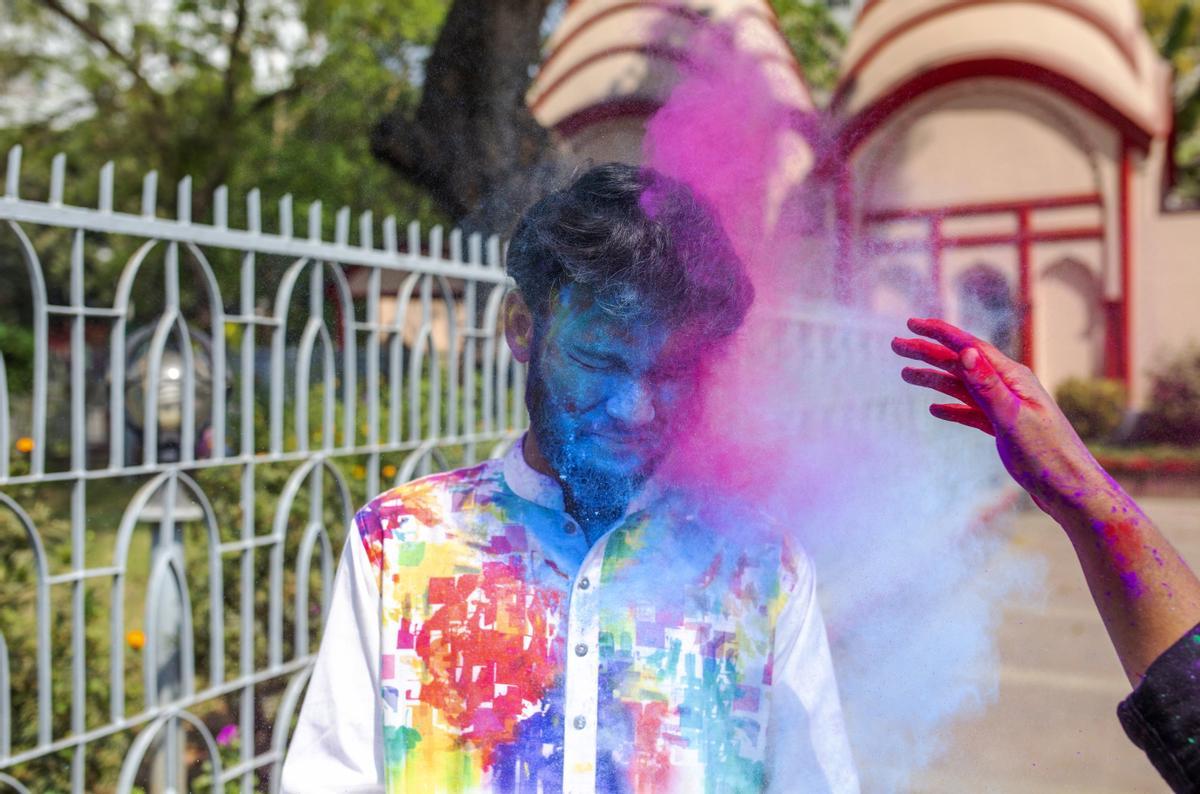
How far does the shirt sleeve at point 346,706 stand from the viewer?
1172 mm

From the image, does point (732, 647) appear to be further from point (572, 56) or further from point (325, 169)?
point (325, 169)

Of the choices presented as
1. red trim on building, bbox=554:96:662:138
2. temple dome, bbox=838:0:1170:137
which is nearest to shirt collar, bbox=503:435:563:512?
red trim on building, bbox=554:96:662:138

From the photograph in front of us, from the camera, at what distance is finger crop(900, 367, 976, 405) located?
1.09 metres

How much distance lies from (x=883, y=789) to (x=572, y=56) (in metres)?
1.72

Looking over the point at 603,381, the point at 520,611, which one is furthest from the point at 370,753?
the point at 603,381

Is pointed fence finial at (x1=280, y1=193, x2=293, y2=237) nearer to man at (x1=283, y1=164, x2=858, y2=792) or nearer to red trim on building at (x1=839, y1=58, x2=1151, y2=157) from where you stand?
man at (x1=283, y1=164, x2=858, y2=792)

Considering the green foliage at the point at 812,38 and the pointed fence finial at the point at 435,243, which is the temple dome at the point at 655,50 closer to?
the pointed fence finial at the point at 435,243

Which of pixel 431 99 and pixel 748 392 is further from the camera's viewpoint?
pixel 431 99

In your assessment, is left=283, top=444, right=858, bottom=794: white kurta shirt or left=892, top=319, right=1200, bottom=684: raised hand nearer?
left=892, top=319, right=1200, bottom=684: raised hand

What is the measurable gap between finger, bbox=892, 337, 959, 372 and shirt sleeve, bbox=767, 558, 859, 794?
1.00ft

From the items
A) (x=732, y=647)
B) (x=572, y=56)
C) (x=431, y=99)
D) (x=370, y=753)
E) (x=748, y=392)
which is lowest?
(x=370, y=753)

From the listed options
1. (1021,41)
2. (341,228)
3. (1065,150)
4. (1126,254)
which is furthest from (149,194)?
(1126,254)

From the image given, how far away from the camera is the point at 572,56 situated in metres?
2.38

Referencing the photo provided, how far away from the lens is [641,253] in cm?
116
